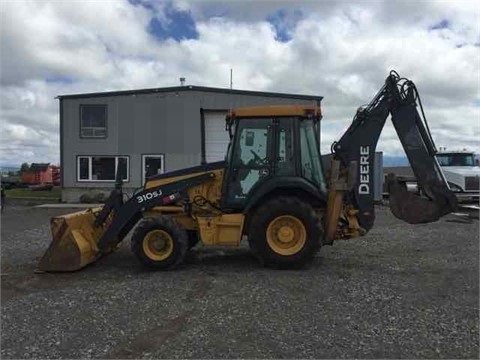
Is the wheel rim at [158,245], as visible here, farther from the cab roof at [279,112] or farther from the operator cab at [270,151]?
the cab roof at [279,112]

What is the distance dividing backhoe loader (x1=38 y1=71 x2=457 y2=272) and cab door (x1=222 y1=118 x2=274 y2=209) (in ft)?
0.06

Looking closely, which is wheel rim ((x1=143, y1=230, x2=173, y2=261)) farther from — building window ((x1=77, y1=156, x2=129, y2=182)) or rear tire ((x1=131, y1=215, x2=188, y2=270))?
building window ((x1=77, y1=156, x2=129, y2=182))

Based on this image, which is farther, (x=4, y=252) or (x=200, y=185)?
(x=4, y=252)

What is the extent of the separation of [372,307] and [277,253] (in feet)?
9.06

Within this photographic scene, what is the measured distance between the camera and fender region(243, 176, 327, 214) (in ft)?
32.8

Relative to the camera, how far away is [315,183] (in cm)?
1024

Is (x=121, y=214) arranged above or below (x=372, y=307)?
above

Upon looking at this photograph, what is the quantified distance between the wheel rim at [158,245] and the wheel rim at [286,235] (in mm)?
1719

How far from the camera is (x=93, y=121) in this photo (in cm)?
2997

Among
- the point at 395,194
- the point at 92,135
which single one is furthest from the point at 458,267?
the point at 92,135

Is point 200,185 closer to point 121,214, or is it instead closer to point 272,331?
point 121,214

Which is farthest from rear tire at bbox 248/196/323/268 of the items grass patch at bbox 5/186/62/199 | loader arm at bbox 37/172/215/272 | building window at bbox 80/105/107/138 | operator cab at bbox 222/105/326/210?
grass patch at bbox 5/186/62/199

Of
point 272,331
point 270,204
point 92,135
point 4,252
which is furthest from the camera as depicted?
point 92,135

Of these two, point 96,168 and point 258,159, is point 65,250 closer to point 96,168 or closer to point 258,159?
point 258,159
